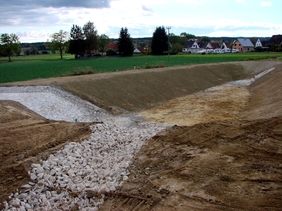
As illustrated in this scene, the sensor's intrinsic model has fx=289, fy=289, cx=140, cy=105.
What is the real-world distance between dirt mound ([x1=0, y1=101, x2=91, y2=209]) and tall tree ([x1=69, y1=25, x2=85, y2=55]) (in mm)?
82935

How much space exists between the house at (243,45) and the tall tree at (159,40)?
36.9 m

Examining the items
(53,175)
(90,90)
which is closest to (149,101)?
(90,90)

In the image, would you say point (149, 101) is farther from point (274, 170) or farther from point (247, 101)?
point (274, 170)

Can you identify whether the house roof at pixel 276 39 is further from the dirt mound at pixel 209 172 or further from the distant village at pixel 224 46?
the dirt mound at pixel 209 172

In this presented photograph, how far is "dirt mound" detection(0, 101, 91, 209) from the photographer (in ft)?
33.4

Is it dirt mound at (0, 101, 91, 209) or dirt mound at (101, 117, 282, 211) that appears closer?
dirt mound at (101, 117, 282, 211)

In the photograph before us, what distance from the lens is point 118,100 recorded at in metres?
24.1

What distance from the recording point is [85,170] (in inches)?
432

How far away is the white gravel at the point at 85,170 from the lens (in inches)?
363

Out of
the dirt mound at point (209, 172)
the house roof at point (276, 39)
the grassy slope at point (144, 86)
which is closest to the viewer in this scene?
the dirt mound at point (209, 172)

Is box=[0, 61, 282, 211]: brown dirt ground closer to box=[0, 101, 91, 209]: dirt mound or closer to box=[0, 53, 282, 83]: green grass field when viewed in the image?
box=[0, 101, 91, 209]: dirt mound

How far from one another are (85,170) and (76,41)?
3623 inches

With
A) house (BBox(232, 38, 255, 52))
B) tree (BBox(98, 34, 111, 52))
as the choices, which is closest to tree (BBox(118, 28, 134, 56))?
tree (BBox(98, 34, 111, 52))

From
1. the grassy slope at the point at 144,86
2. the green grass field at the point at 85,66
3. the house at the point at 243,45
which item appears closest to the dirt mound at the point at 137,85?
the grassy slope at the point at 144,86
